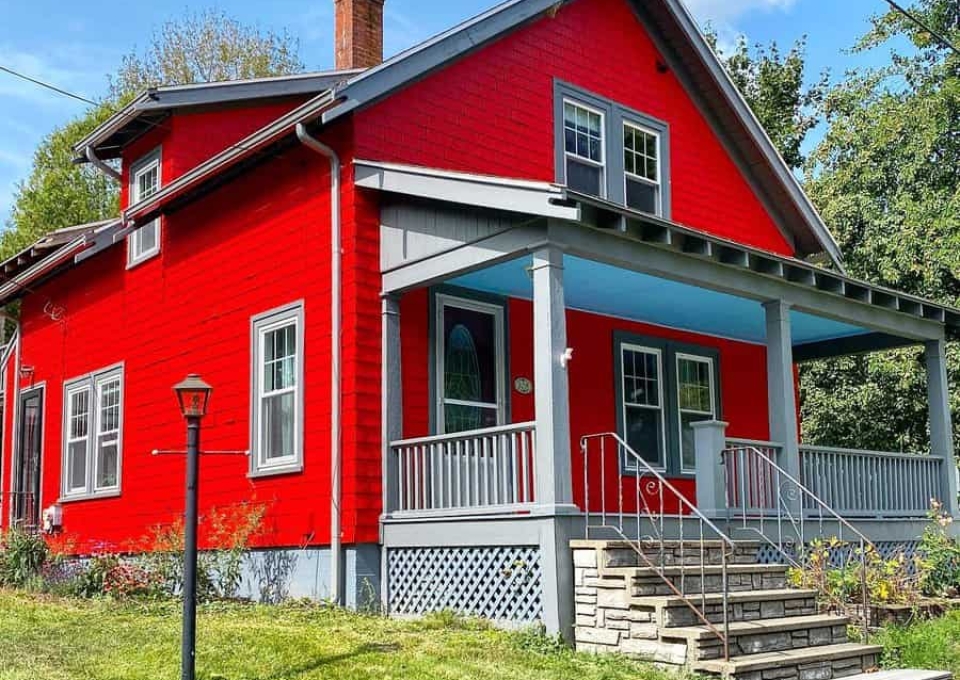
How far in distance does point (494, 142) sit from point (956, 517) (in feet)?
24.4

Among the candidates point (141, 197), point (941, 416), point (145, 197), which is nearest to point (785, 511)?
point (941, 416)

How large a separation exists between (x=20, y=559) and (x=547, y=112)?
885 centimetres

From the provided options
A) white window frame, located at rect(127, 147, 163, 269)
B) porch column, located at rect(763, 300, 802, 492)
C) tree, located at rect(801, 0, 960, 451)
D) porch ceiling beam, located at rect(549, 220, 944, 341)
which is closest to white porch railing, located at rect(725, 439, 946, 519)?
porch column, located at rect(763, 300, 802, 492)

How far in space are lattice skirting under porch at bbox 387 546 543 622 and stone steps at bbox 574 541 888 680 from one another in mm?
520

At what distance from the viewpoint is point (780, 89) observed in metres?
30.5

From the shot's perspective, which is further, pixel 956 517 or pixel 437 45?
pixel 956 517

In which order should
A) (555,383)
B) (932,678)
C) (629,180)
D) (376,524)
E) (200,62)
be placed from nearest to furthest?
(932,678) < (555,383) < (376,524) < (629,180) < (200,62)

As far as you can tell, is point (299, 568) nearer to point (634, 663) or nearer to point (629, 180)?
point (634, 663)

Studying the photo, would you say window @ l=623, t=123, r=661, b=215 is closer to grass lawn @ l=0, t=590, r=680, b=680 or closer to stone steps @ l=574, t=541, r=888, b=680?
stone steps @ l=574, t=541, r=888, b=680

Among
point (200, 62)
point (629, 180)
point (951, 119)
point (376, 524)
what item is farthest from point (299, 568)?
point (200, 62)

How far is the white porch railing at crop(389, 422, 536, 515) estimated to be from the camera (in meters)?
9.95

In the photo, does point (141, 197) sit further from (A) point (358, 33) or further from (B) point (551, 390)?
(B) point (551, 390)

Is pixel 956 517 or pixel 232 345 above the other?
pixel 232 345

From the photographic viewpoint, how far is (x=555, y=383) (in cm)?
940
